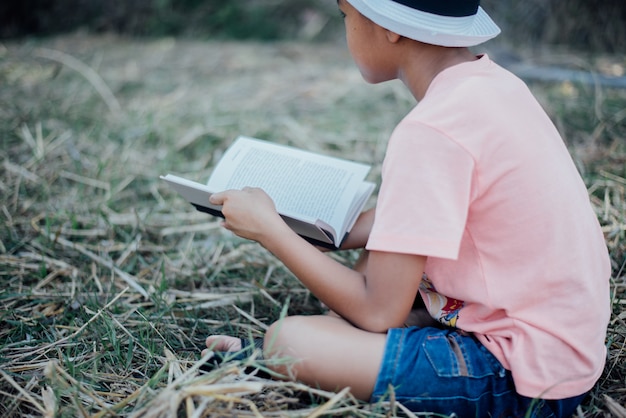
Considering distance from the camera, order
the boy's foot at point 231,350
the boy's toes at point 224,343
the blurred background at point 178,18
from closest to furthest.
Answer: the boy's foot at point 231,350
the boy's toes at point 224,343
the blurred background at point 178,18

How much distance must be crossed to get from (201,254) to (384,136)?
1.27 meters

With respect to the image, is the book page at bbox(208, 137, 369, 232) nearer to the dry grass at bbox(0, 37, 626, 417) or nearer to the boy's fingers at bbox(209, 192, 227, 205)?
the boy's fingers at bbox(209, 192, 227, 205)

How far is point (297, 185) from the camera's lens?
1610 mm

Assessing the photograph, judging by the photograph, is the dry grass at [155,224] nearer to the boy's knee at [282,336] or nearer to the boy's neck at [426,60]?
the boy's knee at [282,336]

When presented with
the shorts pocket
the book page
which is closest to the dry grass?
the shorts pocket

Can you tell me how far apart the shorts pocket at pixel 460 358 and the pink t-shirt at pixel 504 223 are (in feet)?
0.08

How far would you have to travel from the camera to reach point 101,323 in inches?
68.4

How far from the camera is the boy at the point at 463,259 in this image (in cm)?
116

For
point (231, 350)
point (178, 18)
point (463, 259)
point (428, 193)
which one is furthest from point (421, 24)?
point (178, 18)

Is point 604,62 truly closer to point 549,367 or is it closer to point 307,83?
point 307,83

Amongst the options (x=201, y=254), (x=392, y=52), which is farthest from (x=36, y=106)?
(x=392, y=52)

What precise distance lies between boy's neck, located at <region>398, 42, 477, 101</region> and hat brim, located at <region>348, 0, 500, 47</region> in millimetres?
64

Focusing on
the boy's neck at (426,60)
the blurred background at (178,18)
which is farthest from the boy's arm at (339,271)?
the blurred background at (178,18)

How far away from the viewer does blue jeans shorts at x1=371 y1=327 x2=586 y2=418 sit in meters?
1.28
